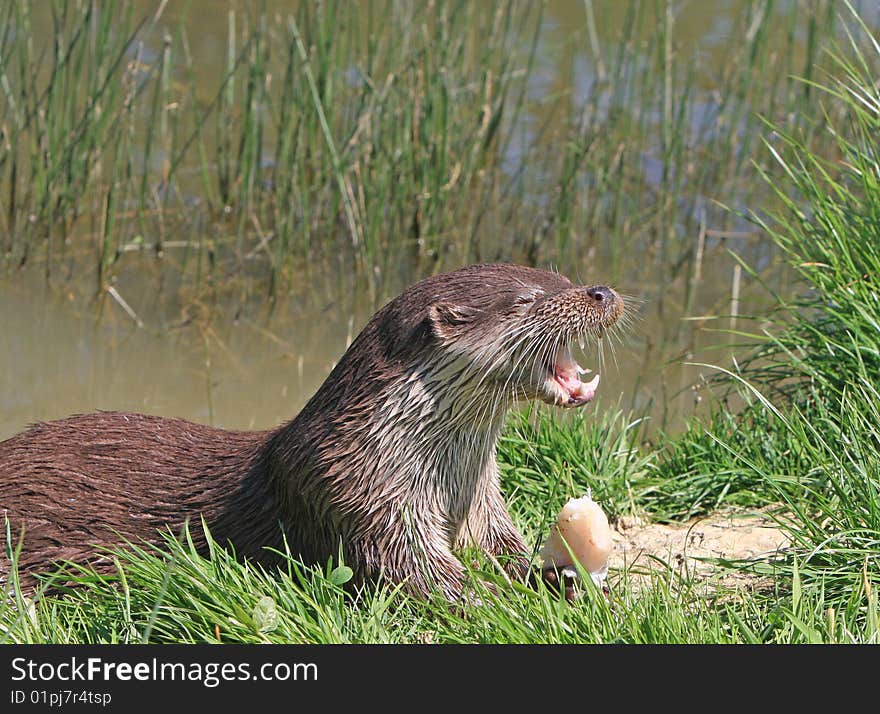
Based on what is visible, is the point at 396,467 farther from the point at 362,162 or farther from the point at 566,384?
the point at 362,162

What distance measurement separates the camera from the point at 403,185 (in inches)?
254

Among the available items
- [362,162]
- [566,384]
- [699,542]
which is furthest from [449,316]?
[362,162]

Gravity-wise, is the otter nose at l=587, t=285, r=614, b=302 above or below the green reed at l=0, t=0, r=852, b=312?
above

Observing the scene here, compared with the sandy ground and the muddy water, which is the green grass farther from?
the muddy water

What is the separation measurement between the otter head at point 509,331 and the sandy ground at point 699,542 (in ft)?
1.95

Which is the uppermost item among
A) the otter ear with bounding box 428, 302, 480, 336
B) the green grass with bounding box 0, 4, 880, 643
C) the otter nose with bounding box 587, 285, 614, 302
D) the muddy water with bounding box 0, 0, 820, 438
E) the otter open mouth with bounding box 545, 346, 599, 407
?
the otter nose with bounding box 587, 285, 614, 302

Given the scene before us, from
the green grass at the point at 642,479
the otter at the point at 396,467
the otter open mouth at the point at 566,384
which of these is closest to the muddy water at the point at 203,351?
the green grass at the point at 642,479

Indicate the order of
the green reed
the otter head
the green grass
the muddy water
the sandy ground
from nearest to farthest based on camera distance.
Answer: the green grass → the otter head → the sandy ground → the muddy water → the green reed

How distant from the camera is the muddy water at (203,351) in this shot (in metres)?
5.69

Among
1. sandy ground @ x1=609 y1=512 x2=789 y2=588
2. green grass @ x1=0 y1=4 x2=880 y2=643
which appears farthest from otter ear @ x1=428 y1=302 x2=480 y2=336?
sandy ground @ x1=609 y1=512 x2=789 y2=588

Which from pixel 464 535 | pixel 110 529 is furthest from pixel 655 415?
pixel 110 529

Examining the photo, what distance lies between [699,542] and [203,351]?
9.67ft

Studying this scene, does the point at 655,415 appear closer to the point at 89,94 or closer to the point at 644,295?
the point at 644,295

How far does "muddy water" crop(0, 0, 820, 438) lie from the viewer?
5.69 m
